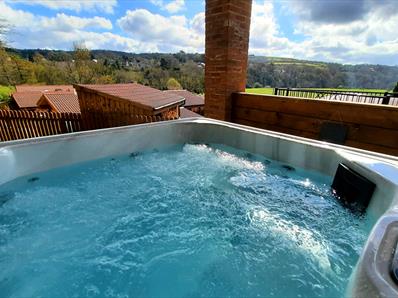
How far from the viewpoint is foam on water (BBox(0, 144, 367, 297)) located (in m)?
0.89

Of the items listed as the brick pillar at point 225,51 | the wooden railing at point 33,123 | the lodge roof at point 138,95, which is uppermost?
the brick pillar at point 225,51

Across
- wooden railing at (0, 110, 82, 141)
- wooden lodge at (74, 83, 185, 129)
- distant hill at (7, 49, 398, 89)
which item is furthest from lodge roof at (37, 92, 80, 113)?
wooden lodge at (74, 83, 185, 129)

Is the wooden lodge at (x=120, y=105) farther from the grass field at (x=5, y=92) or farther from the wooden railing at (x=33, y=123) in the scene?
the grass field at (x=5, y=92)

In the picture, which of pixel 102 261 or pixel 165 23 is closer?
pixel 102 261

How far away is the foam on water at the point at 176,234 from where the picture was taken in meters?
0.89

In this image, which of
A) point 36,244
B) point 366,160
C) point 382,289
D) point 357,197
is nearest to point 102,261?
point 36,244

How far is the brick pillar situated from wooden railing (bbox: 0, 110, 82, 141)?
281cm

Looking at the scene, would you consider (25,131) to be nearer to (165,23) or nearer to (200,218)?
(200,218)

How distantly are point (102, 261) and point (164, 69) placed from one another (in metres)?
30.4

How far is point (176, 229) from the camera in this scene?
3.97 ft

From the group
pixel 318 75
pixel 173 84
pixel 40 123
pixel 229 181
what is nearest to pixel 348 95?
pixel 229 181

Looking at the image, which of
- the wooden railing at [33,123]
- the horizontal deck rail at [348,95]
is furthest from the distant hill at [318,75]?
the wooden railing at [33,123]

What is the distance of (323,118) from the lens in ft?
6.95

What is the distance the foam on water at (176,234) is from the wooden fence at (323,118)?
1.99ft
